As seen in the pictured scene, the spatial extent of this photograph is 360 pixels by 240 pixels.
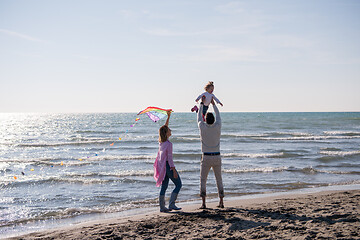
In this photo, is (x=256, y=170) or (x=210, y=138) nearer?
(x=210, y=138)

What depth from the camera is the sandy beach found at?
4.65 metres

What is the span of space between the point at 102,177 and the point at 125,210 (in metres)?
4.45

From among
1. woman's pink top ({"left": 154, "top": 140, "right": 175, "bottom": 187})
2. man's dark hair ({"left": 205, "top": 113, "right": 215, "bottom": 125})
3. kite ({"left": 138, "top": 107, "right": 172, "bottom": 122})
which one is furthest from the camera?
kite ({"left": 138, "top": 107, "right": 172, "bottom": 122})

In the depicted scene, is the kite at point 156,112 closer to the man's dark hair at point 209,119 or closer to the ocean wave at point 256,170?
the man's dark hair at point 209,119

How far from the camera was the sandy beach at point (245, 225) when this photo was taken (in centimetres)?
465

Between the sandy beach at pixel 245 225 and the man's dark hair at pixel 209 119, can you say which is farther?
Answer: the man's dark hair at pixel 209 119

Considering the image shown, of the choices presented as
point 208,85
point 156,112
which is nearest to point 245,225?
point 208,85

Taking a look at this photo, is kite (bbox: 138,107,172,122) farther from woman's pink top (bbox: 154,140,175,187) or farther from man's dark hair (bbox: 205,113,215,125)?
man's dark hair (bbox: 205,113,215,125)

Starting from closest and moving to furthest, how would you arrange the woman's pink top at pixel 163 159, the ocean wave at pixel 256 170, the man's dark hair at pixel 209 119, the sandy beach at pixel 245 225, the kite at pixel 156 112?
1. the sandy beach at pixel 245 225
2. the man's dark hair at pixel 209 119
3. the woman's pink top at pixel 163 159
4. the kite at pixel 156 112
5. the ocean wave at pixel 256 170

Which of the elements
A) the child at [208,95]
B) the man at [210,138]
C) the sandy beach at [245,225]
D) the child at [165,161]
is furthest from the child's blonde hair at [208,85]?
the sandy beach at [245,225]

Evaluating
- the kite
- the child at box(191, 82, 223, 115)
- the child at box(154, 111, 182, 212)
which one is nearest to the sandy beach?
the child at box(154, 111, 182, 212)

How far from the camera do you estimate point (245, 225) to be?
5141mm

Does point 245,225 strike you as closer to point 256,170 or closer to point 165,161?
point 165,161

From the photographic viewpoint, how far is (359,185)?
379 inches
